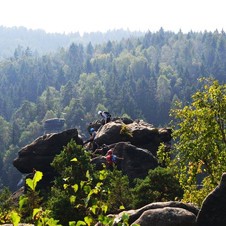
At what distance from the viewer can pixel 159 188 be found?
914 inches

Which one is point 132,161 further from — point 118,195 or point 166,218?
point 166,218

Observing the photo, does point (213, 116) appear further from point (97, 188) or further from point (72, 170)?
point (97, 188)

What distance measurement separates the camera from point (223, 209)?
13.5 m

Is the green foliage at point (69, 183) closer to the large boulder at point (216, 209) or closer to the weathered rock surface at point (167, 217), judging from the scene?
the weathered rock surface at point (167, 217)

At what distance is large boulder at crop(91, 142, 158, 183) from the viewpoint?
33.3 metres

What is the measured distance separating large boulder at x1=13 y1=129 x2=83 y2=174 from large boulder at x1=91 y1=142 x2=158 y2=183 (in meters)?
5.63

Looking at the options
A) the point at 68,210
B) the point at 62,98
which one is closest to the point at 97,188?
the point at 68,210

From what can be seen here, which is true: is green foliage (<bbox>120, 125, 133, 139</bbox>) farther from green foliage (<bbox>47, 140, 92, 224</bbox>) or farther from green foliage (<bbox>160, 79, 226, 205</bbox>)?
green foliage (<bbox>160, 79, 226, 205</bbox>)

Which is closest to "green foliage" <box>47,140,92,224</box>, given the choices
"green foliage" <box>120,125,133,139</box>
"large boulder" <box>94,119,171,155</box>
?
"large boulder" <box>94,119,171,155</box>

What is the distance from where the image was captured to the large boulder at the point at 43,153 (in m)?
→ 37.4

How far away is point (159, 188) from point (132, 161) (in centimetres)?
1027

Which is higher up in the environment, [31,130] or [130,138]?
[130,138]

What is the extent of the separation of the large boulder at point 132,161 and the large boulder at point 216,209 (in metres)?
19.4

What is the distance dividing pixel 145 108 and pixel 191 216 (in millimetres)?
175682
